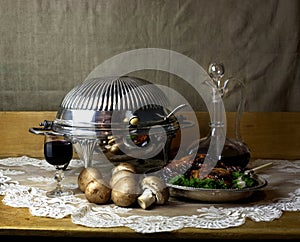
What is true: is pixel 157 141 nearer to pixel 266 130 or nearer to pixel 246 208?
pixel 246 208

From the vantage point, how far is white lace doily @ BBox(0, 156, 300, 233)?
97 cm

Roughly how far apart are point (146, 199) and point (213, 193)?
0.13m

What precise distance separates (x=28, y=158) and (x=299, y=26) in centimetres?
82

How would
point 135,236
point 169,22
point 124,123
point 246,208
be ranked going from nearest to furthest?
point 135,236 → point 246,208 → point 124,123 → point 169,22

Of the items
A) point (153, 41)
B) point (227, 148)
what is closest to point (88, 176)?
point (227, 148)

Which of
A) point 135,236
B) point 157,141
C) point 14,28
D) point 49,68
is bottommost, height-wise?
point 135,236

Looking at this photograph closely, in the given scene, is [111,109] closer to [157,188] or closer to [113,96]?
[113,96]

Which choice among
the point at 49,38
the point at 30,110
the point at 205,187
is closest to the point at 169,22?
the point at 49,38

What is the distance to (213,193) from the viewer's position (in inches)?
41.9

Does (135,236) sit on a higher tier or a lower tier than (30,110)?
lower

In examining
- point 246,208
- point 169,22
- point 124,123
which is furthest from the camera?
point 169,22

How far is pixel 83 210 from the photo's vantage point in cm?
103

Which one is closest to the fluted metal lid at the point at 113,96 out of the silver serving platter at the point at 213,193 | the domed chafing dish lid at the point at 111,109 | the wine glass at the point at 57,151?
the domed chafing dish lid at the point at 111,109

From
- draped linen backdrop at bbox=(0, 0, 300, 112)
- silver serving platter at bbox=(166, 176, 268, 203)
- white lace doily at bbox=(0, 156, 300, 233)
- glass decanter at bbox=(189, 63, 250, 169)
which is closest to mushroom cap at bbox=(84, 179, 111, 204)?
white lace doily at bbox=(0, 156, 300, 233)
